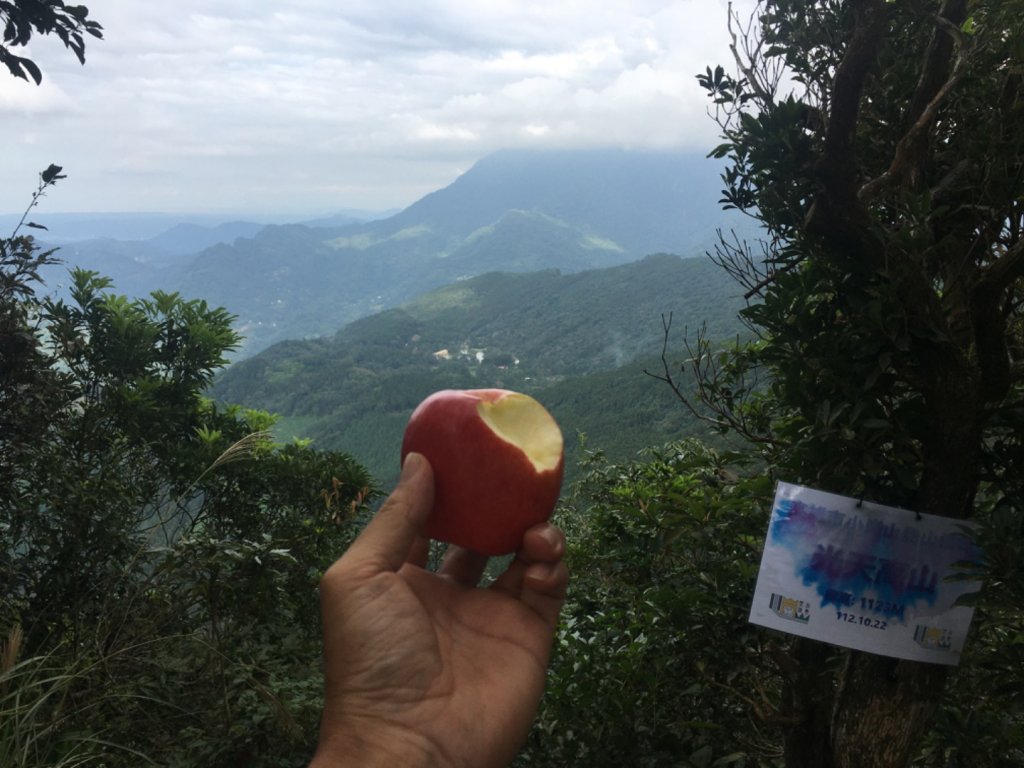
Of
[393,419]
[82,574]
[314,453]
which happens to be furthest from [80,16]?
[393,419]

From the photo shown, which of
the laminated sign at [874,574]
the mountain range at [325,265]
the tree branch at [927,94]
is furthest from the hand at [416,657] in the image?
the mountain range at [325,265]

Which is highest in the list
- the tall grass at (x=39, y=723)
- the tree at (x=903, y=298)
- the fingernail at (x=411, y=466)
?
the tree at (x=903, y=298)

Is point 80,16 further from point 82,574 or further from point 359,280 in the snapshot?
point 359,280

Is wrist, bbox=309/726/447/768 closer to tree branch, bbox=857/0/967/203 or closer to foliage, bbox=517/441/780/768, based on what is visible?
foliage, bbox=517/441/780/768

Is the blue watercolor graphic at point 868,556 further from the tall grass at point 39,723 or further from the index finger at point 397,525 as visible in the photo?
the tall grass at point 39,723

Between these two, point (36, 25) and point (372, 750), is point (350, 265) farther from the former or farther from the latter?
point (372, 750)

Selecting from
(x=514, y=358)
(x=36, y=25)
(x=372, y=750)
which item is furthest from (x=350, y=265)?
(x=372, y=750)
